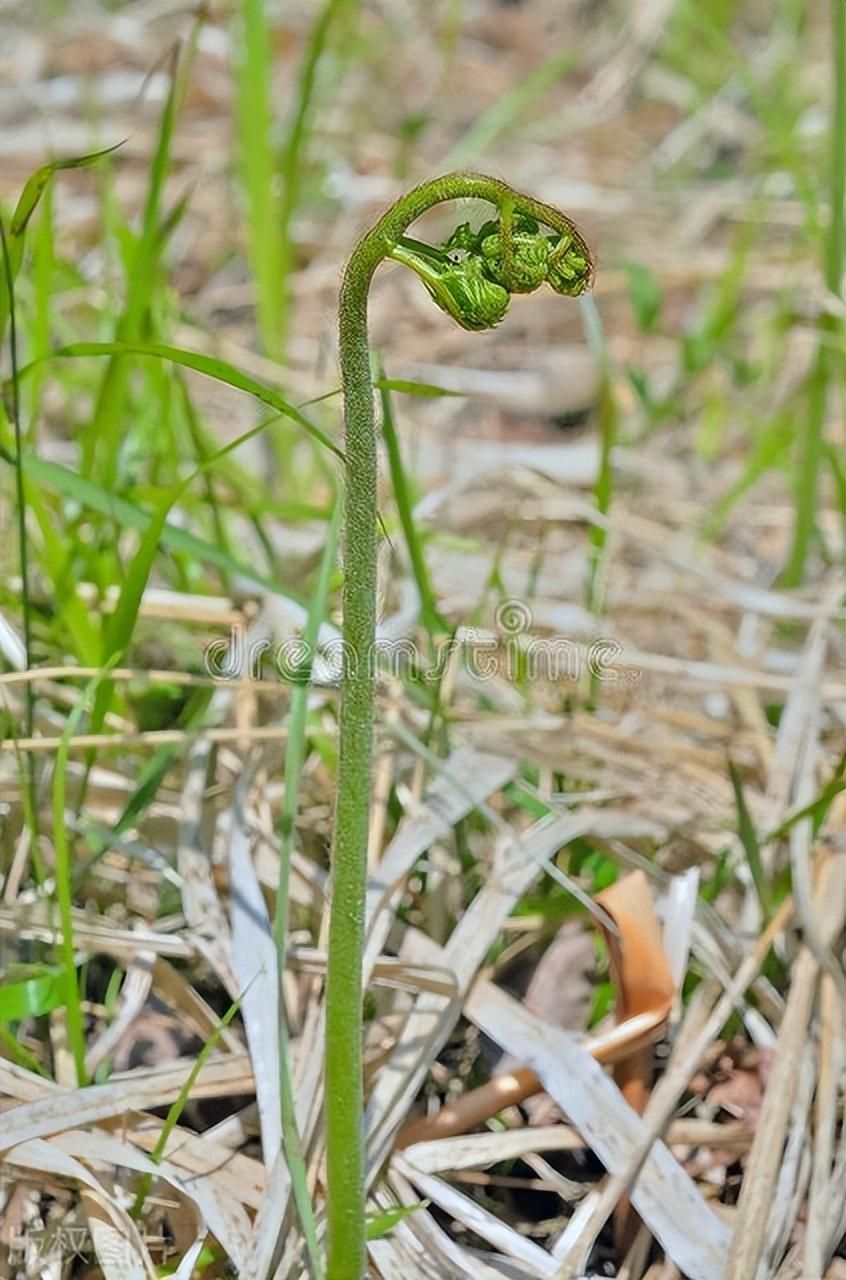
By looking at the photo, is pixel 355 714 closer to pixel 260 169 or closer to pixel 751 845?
pixel 751 845

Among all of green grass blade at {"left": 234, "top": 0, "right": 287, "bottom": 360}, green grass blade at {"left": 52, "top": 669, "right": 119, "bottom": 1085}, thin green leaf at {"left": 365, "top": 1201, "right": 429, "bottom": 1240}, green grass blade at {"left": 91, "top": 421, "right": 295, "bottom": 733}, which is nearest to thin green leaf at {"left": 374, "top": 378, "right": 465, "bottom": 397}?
green grass blade at {"left": 91, "top": 421, "right": 295, "bottom": 733}

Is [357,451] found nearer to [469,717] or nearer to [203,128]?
[469,717]

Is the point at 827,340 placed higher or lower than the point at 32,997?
higher

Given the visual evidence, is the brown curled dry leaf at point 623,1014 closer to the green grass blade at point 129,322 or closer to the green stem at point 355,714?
the green stem at point 355,714

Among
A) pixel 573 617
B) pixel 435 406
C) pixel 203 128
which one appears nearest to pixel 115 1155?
pixel 573 617

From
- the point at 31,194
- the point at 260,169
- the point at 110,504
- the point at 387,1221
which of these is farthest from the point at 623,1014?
the point at 260,169

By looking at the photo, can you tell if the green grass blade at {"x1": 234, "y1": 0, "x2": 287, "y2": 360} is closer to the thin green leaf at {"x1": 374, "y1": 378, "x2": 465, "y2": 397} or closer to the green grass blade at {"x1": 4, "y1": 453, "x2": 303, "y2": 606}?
the green grass blade at {"x1": 4, "y1": 453, "x2": 303, "y2": 606}

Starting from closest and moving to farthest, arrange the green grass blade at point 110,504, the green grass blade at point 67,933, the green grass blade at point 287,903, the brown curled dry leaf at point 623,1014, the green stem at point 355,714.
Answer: the green stem at point 355,714 < the green grass blade at point 287,903 < the green grass blade at point 67,933 < the brown curled dry leaf at point 623,1014 < the green grass blade at point 110,504

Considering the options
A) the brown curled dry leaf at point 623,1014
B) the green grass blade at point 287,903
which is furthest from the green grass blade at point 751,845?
the green grass blade at point 287,903
